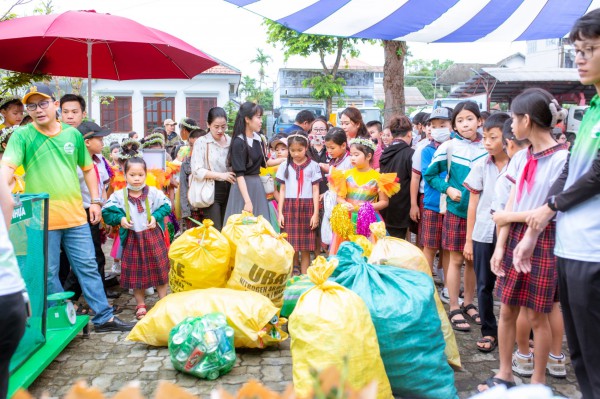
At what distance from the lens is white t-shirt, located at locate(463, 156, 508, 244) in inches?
151

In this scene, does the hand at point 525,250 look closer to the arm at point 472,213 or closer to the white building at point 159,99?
the arm at point 472,213

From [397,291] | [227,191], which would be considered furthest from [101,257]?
[397,291]

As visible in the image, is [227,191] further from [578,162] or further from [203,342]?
[578,162]

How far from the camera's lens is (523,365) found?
341cm

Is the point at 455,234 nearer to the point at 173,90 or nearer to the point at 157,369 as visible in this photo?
the point at 157,369

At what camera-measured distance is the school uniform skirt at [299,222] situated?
543 cm

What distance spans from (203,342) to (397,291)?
3.96 ft

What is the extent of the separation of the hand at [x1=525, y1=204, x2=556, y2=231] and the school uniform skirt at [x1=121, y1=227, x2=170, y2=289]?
3205mm

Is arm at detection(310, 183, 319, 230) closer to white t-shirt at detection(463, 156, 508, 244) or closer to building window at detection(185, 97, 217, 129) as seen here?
white t-shirt at detection(463, 156, 508, 244)

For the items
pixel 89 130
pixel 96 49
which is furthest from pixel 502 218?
pixel 96 49

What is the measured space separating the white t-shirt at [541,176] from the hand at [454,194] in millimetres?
1320

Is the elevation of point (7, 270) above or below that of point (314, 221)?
above

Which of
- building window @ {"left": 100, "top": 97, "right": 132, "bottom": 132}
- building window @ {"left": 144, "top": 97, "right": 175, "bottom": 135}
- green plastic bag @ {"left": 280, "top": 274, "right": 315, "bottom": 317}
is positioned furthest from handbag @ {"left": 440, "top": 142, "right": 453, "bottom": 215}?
building window @ {"left": 100, "top": 97, "right": 132, "bottom": 132}

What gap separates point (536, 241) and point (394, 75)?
9.28 m
